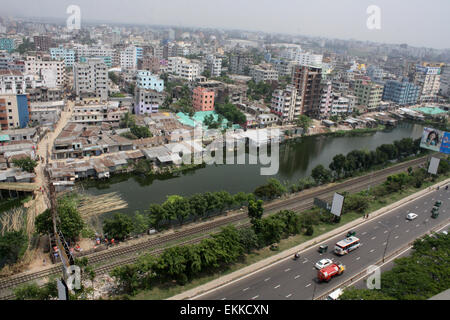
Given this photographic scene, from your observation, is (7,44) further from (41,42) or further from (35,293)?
(35,293)

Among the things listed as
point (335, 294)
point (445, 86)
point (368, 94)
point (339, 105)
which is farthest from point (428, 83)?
point (335, 294)

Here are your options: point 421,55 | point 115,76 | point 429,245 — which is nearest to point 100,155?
point 429,245

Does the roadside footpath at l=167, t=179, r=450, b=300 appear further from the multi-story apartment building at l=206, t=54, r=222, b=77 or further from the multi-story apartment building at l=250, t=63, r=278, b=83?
the multi-story apartment building at l=206, t=54, r=222, b=77

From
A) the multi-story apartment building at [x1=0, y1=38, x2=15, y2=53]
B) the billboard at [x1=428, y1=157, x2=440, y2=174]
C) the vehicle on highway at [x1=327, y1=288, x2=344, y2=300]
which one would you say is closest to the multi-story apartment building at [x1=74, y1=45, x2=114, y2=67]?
the multi-story apartment building at [x1=0, y1=38, x2=15, y2=53]

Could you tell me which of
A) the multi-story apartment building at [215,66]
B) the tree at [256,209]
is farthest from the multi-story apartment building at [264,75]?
the tree at [256,209]

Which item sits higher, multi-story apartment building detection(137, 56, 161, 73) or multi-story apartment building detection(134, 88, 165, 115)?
multi-story apartment building detection(137, 56, 161, 73)

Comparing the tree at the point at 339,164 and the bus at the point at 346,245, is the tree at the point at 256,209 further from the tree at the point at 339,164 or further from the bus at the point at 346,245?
the tree at the point at 339,164
